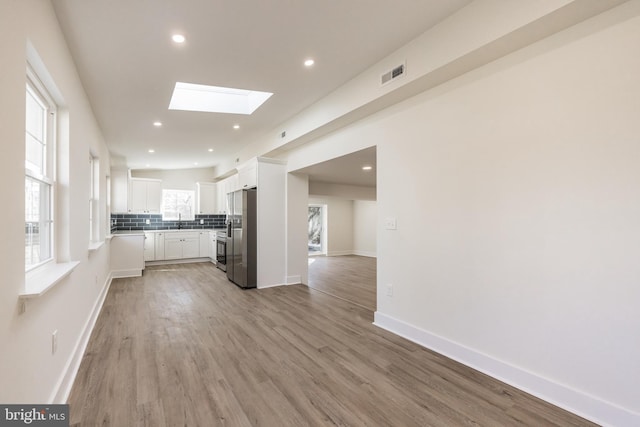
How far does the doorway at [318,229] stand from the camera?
413 inches

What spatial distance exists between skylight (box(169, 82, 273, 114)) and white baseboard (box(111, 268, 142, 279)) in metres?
4.03

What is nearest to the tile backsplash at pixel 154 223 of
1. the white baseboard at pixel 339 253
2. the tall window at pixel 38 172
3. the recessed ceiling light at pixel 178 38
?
the white baseboard at pixel 339 253

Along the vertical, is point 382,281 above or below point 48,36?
below

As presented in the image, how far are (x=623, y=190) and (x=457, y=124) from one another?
49.2 inches

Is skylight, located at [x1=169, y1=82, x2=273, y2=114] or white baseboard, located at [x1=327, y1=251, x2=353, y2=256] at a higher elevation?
skylight, located at [x1=169, y1=82, x2=273, y2=114]

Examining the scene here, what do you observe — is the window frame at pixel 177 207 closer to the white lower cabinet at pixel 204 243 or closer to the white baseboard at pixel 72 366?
the white lower cabinet at pixel 204 243

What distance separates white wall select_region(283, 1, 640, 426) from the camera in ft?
5.81

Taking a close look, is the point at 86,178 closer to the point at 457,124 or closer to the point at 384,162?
the point at 384,162

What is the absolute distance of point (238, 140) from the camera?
5.97 m

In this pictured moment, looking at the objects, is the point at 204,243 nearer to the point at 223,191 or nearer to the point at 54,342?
the point at 223,191

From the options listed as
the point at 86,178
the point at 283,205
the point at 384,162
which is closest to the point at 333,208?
the point at 283,205

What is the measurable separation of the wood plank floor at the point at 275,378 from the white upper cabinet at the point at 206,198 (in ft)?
16.8

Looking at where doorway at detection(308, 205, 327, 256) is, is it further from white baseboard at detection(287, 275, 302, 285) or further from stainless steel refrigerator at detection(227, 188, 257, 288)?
stainless steel refrigerator at detection(227, 188, 257, 288)

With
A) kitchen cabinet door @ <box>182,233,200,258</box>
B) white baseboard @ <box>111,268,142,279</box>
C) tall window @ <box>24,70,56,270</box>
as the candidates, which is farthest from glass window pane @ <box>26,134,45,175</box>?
kitchen cabinet door @ <box>182,233,200,258</box>
